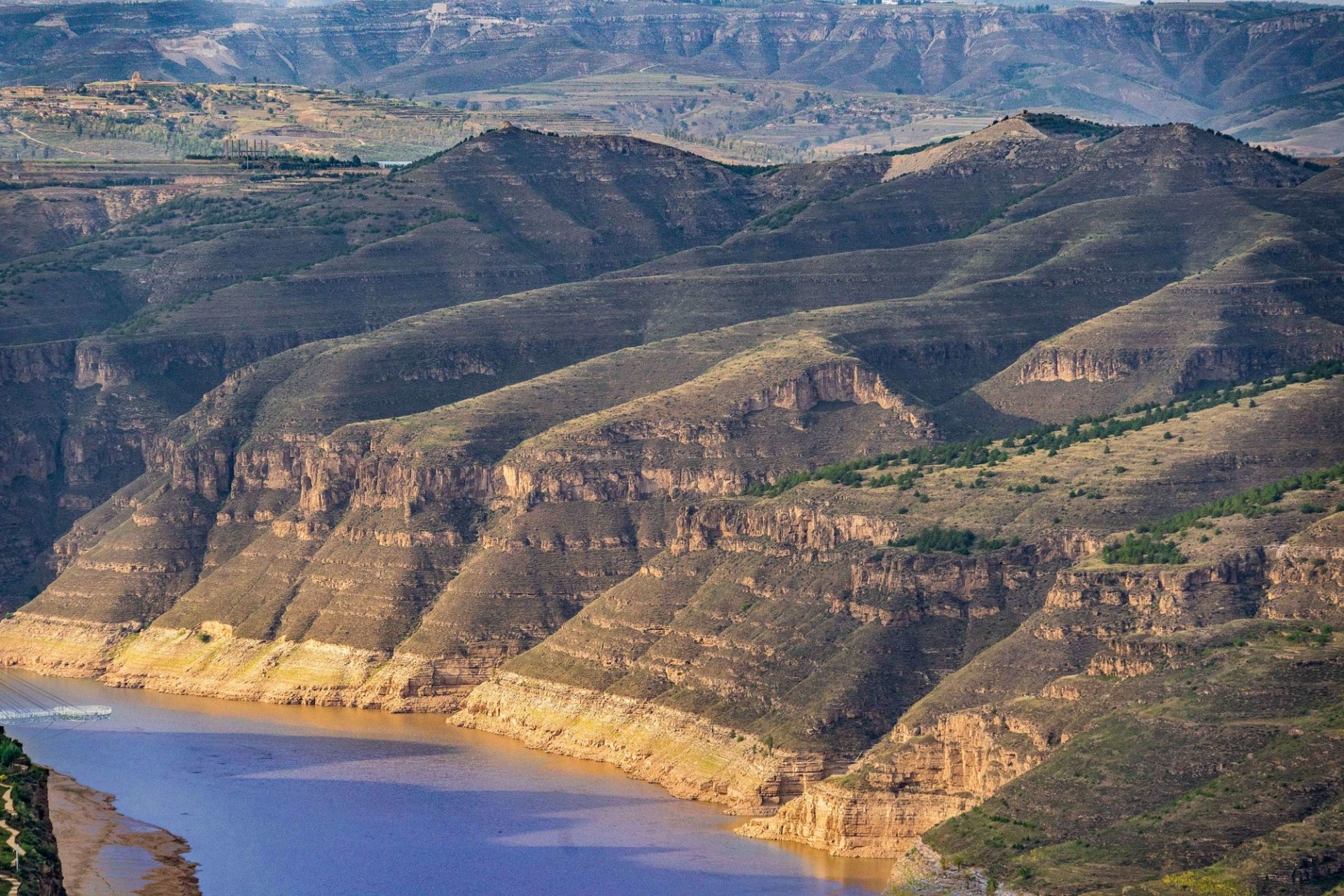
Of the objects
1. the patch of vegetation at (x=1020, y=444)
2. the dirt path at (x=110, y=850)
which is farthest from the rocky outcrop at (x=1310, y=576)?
the dirt path at (x=110, y=850)

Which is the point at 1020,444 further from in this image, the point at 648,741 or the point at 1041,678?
the point at 1041,678

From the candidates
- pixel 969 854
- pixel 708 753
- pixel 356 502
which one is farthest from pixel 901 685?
pixel 356 502

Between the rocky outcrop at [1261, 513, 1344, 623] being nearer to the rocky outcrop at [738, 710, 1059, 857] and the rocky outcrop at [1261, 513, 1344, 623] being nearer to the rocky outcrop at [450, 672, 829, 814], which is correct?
the rocky outcrop at [738, 710, 1059, 857]

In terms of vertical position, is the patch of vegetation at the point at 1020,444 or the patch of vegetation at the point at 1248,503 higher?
the patch of vegetation at the point at 1020,444

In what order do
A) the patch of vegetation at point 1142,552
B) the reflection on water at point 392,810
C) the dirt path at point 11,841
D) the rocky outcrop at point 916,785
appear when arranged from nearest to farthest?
the dirt path at point 11,841, the rocky outcrop at point 916,785, the reflection on water at point 392,810, the patch of vegetation at point 1142,552

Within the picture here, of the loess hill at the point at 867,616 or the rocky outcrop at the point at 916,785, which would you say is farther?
the rocky outcrop at the point at 916,785

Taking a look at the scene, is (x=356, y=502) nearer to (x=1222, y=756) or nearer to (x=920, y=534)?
(x=920, y=534)

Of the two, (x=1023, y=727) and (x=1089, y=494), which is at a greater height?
(x=1089, y=494)

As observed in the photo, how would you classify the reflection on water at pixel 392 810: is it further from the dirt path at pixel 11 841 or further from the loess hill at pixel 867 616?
the dirt path at pixel 11 841
